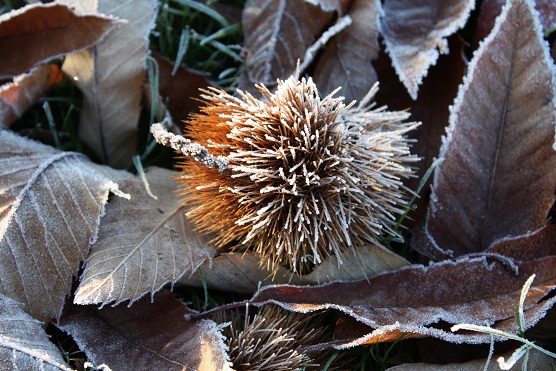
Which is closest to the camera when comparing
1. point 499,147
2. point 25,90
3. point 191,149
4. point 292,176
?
point 191,149

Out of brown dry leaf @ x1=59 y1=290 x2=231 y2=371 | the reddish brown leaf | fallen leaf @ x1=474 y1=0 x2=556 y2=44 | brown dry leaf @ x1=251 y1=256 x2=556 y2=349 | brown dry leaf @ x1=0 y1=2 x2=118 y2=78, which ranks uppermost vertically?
fallen leaf @ x1=474 y1=0 x2=556 y2=44

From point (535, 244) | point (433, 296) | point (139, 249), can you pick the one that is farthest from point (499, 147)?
point (139, 249)

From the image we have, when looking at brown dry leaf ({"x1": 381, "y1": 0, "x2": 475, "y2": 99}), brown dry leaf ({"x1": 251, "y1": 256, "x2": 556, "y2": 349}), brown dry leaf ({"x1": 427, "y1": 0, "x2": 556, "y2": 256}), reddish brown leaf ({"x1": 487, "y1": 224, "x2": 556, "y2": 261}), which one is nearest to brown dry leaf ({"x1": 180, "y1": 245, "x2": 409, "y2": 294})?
brown dry leaf ({"x1": 251, "y1": 256, "x2": 556, "y2": 349})

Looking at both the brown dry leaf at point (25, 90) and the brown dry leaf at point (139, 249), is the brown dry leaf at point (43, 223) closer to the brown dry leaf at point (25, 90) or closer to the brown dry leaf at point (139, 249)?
the brown dry leaf at point (139, 249)

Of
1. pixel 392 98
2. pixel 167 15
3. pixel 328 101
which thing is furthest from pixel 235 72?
pixel 328 101

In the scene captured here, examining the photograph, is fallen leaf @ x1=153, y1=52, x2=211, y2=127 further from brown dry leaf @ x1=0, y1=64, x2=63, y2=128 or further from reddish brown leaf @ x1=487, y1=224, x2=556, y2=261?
reddish brown leaf @ x1=487, y1=224, x2=556, y2=261

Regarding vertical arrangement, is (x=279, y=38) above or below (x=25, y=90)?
above

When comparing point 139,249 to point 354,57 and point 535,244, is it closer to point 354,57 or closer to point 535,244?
point 354,57
